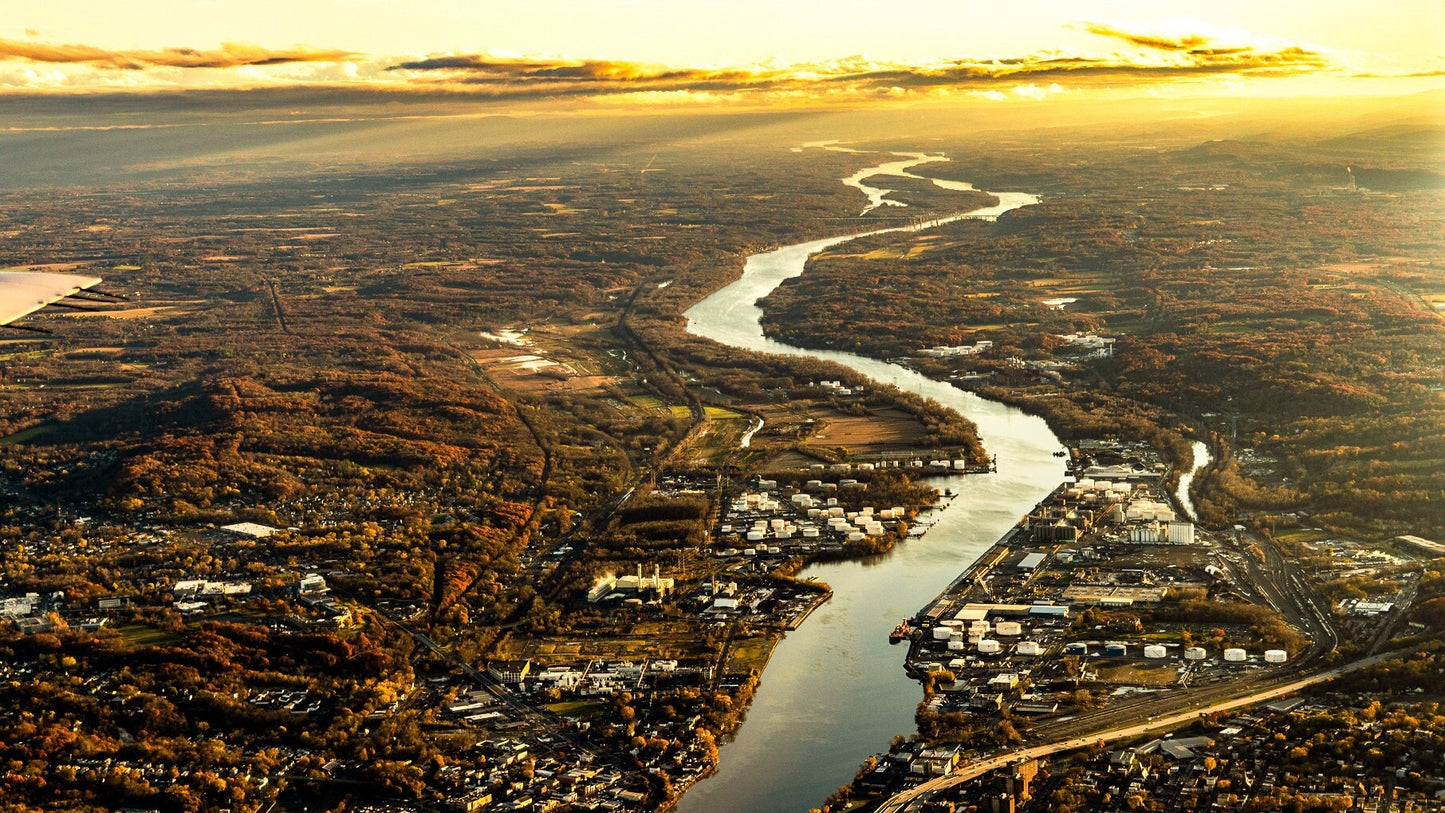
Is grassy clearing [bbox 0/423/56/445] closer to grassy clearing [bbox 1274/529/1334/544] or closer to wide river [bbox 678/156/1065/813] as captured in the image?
wide river [bbox 678/156/1065/813]

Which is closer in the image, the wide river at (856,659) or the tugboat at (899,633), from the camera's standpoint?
the wide river at (856,659)

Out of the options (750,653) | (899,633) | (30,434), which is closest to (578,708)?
(750,653)

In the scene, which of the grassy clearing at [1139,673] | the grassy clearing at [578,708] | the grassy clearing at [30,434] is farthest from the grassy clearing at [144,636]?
the grassy clearing at [30,434]

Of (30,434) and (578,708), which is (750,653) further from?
(30,434)

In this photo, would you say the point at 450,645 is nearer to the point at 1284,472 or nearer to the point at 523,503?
the point at 523,503

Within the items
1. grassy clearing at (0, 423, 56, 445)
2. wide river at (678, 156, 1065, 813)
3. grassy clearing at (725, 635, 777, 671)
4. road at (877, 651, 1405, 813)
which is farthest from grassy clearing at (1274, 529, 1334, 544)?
grassy clearing at (0, 423, 56, 445)

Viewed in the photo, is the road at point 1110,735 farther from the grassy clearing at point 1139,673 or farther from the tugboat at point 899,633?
the tugboat at point 899,633
